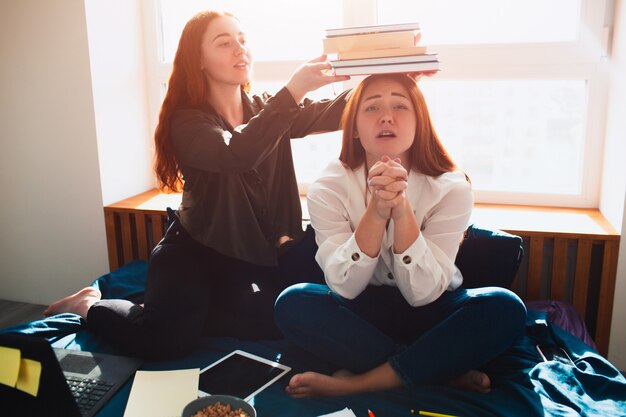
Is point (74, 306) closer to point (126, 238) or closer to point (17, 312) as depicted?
point (126, 238)

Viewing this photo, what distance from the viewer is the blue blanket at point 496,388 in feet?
4.38

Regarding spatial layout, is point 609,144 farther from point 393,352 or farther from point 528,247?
point 393,352

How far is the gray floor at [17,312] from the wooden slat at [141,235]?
0.55m

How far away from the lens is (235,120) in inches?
74.5

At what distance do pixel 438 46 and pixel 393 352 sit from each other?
135 centimetres

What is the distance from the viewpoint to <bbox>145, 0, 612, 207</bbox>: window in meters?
2.14

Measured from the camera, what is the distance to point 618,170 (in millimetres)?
1943

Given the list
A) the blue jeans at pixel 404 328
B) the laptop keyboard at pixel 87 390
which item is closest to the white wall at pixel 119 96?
the laptop keyboard at pixel 87 390

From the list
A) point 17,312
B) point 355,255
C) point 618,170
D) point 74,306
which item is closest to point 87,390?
point 74,306

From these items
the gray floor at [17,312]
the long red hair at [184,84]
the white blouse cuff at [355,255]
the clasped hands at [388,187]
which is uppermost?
the long red hair at [184,84]

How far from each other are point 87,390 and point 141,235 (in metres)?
1.05

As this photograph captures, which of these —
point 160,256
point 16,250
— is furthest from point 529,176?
point 16,250

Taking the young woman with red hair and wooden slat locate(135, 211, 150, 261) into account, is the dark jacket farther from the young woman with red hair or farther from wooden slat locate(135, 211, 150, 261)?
wooden slat locate(135, 211, 150, 261)

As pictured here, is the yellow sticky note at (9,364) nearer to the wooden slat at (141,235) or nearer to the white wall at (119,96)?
the wooden slat at (141,235)
